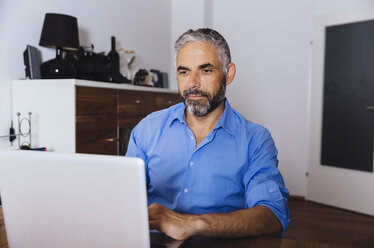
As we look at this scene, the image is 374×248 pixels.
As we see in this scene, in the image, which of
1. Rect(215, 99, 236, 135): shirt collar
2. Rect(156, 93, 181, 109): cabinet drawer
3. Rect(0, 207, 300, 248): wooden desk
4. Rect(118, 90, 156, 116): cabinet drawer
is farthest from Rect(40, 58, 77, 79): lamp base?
Rect(0, 207, 300, 248): wooden desk

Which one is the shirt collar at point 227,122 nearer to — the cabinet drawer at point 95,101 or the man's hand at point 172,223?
the man's hand at point 172,223

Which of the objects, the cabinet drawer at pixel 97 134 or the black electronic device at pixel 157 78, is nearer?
the cabinet drawer at pixel 97 134

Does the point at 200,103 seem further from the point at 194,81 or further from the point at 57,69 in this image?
the point at 57,69

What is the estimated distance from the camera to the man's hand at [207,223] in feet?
3.06

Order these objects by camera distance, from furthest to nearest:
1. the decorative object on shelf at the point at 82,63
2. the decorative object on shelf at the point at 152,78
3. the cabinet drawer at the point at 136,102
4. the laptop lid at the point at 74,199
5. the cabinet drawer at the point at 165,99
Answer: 1. the decorative object on shelf at the point at 152,78
2. the cabinet drawer at the point at 165,99
3. the cabinet drawer at the point at 136,102
4. the decorative object on shelf at the point at 82,63
5. the laptop lid at the point at 74,199

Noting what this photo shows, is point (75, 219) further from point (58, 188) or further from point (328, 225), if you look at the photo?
point (328, 225)

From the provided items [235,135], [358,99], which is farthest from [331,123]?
[235,135]

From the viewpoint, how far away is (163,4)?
4703 millimetres

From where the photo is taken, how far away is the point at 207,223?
0.97m

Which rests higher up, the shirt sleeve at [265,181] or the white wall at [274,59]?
the white wall at [274,59]

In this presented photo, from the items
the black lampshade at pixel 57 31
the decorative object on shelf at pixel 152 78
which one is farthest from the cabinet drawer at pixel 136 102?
the black lampshade at pixel 57 31

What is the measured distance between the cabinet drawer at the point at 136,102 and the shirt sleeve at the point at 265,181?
5.85ft

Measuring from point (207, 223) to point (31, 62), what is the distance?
82.8 inches

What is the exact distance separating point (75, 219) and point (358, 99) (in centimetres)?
385
